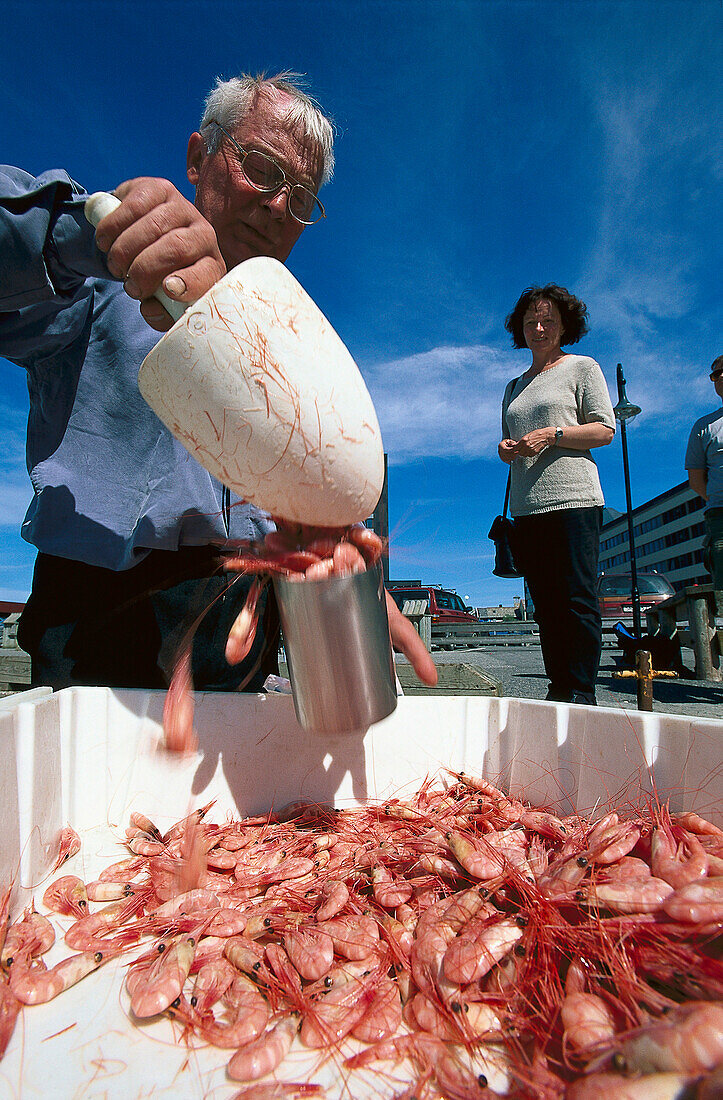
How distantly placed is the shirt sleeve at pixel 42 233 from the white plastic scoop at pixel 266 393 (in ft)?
1.49

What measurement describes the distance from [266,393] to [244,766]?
137cm

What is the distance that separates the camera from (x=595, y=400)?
10.2 feet

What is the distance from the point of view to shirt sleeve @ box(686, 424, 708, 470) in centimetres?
471

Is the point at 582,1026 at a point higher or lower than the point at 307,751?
lower

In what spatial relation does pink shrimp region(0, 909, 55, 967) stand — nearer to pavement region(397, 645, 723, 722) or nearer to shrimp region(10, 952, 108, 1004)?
shrimp region(10, 952, 108, 1004)

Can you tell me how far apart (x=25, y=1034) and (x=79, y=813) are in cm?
85

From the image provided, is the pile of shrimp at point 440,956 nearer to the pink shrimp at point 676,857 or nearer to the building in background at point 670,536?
the pink shrimp at point 676,857

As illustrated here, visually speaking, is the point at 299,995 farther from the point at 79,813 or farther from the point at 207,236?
the point at 207,236

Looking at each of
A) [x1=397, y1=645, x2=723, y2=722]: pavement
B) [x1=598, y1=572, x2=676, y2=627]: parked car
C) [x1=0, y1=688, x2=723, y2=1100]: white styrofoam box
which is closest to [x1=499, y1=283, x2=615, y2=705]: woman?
[x1=397, y1=645, x2=723, y2=722]: pavement

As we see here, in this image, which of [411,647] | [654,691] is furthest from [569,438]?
[654,691]

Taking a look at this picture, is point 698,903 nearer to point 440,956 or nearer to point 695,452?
point 440,956

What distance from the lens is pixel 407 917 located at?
1.23 meters

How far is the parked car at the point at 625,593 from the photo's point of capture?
13.8 meters

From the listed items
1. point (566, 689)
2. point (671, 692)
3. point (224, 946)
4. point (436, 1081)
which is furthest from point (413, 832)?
point (671, 692)
